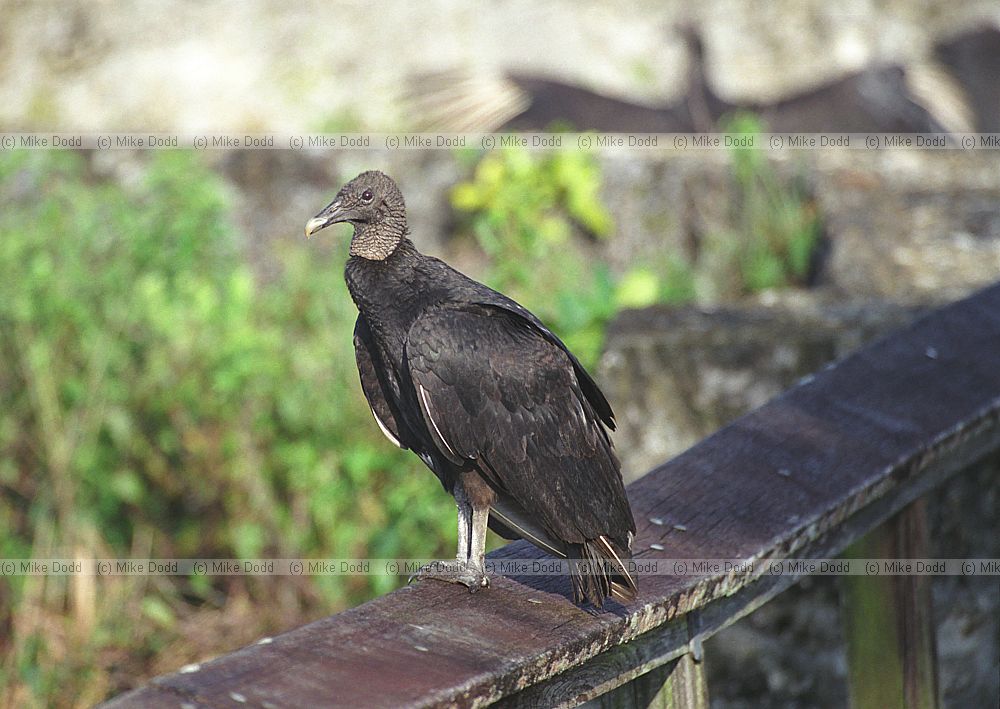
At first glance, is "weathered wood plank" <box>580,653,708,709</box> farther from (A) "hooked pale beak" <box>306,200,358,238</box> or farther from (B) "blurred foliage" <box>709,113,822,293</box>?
(B) "blurred foliage" <box>709,113,822,293</box>

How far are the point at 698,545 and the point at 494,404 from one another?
1.21 ft

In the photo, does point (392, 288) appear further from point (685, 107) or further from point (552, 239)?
point (685, 107)

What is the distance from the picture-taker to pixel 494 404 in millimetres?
A: 1673

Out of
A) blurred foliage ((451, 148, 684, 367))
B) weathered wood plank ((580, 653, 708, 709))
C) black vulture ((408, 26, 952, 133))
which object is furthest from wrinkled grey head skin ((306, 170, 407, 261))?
black vulture ((408, 26, 952, 133))

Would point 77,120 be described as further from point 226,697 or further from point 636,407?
point 226,697

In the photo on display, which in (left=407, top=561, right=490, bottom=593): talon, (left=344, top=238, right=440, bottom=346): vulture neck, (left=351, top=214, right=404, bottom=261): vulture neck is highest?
(left=351, top=214, right=404, bottom=261): vulture neck

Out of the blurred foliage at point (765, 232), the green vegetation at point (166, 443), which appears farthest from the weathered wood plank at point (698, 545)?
the blurred foliage at point (765, 232)

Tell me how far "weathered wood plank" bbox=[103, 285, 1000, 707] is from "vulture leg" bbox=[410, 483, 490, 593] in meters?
0.05

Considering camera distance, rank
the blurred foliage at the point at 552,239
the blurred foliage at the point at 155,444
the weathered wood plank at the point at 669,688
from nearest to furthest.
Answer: the weathered wood plank at the point at 669,688 → the blurred foliage at the point at 155,444 → the blurred foliage at the point at 552,239

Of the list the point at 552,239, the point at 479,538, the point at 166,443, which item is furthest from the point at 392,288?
the point at 552,239

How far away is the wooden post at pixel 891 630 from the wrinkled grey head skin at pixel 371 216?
80cm

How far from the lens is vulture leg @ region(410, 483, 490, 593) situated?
4.89 feet

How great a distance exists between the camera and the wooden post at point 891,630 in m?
1.66

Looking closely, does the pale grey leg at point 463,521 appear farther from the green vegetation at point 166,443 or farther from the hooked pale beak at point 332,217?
the green vegetation at point 166,443
